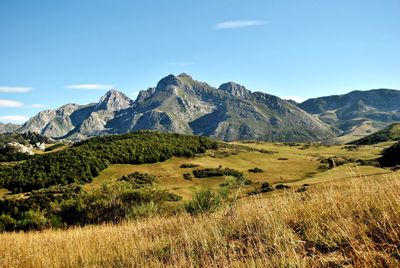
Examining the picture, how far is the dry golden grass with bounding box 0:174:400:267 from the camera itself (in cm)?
580

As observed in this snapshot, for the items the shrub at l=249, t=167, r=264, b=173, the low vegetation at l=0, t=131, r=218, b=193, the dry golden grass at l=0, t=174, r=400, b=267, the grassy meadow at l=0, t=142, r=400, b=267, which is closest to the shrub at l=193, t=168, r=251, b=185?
the shrub at l=249, t=167, r=264, b=173

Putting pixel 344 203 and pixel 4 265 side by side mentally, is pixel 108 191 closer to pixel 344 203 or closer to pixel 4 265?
pixel 4 265

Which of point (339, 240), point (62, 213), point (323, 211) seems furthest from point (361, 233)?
point (62, 213)

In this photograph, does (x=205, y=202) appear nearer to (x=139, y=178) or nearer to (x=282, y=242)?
(x=282, y=242)

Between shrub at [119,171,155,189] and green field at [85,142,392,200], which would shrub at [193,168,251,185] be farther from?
shrub at [119,171,155,189]

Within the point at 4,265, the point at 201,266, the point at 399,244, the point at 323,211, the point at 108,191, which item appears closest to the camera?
the point at 399,244

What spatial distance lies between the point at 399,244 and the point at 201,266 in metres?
3.37

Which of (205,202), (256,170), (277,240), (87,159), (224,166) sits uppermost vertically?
(277,240)

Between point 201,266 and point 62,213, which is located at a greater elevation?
point 201,266

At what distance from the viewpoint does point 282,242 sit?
707 cm

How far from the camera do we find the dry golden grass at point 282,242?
580 cm

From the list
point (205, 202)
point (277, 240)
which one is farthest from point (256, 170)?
point (277, 240)

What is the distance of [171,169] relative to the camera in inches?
4200

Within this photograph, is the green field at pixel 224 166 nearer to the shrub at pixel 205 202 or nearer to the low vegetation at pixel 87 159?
the low vegetation at pixel 87 159
